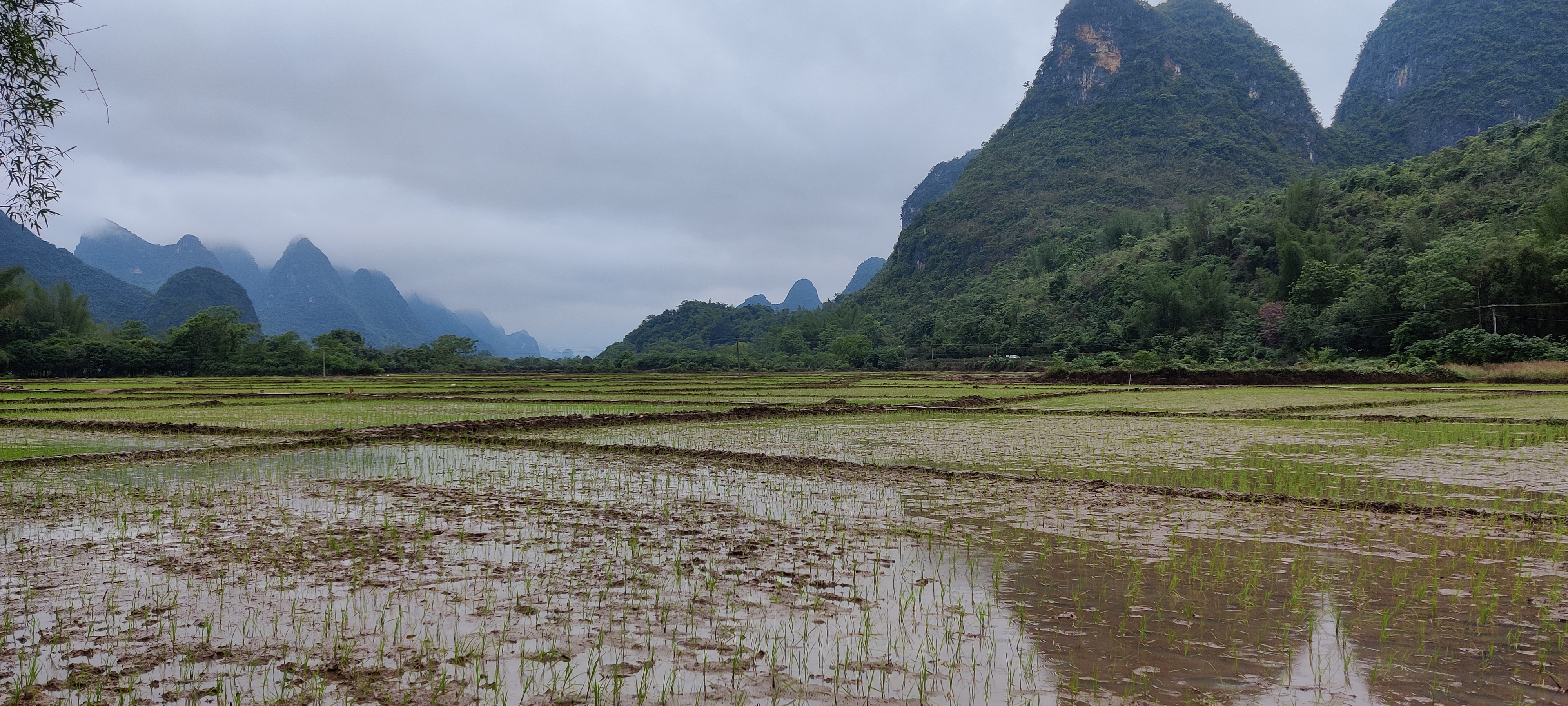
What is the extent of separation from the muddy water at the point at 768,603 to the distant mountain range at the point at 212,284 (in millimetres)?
107793

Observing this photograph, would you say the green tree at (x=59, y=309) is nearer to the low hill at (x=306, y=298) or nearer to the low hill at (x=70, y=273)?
the low hill at (x=70, y=273)

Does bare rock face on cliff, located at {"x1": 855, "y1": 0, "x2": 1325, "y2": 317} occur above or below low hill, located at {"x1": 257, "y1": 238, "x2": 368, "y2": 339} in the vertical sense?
above

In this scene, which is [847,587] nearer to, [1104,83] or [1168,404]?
[1168,404]

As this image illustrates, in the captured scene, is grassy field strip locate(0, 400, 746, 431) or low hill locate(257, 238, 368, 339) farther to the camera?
low hill locate(257, 238, 368, 339)

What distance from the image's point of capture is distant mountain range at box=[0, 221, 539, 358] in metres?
94.6

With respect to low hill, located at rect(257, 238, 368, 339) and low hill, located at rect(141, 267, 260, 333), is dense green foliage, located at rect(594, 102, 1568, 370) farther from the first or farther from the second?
low hill, located at rect(257, 238, 368, 339)

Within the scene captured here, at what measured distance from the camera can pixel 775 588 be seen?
4480mm

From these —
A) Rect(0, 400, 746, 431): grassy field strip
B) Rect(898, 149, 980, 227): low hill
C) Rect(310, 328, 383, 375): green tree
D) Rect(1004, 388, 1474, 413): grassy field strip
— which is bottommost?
Rect(0, 400, 746, 431): grassy field strip

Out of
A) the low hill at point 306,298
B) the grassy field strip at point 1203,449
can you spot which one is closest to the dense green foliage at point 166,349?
the grassy field strip at point 1203,449

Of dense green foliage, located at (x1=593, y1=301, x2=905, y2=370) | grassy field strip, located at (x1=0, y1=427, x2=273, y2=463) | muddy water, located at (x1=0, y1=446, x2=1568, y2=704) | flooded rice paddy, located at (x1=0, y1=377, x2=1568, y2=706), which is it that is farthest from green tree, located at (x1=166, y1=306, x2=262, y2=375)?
muddy water, located at (x1=0, y1=446, x2=1568, y2=704)

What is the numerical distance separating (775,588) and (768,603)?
26 cm

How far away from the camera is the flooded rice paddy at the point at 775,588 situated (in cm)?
321

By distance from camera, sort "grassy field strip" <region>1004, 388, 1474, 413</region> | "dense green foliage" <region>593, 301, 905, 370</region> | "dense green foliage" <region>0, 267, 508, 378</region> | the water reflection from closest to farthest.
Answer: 1. the water reflection
2. "grassy field strip" <region>1004, 388, 1474, 413</region>
3. "dense green foliage" <region>0, 267, 508, 378</region>
4. "dense green foliage" <region>593, 301, 905, 370</region>

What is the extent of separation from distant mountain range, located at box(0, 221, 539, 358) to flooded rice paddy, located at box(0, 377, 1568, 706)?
106552 millimetres
